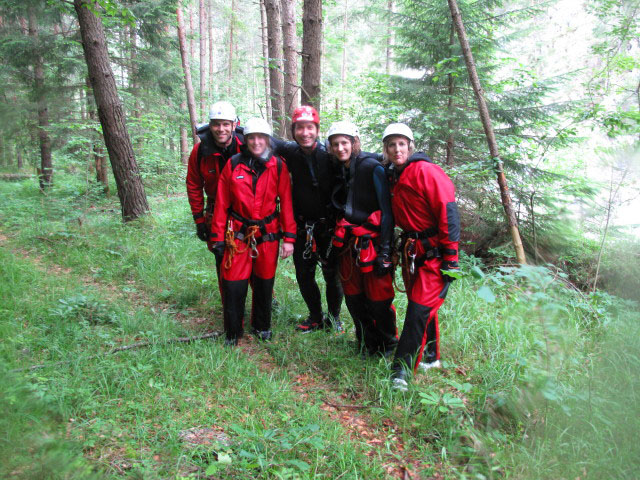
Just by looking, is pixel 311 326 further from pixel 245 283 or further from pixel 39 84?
pixel 39 84

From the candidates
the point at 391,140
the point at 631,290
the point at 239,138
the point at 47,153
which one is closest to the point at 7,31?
the point at 47,153

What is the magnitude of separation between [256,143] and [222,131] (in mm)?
552

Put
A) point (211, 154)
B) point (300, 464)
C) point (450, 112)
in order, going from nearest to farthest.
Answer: point (300, 464)
point (211, 154)
point (450, 112)

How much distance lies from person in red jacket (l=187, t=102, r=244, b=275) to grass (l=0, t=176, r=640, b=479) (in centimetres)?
139

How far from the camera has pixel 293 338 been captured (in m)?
→ 4.48

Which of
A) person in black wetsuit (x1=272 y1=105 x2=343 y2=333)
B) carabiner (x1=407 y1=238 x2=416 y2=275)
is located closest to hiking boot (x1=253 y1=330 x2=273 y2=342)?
person in black wetsuit (x1=272 y1=105 x2=343 y2=333)

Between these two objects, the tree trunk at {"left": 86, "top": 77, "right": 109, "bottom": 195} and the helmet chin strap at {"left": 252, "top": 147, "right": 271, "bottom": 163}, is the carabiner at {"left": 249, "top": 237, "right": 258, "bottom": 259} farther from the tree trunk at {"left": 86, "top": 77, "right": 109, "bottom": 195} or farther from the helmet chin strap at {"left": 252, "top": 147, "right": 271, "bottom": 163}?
the tree trunk at {"left": 86, "top": 77, "right": 109, "bottom": 195}

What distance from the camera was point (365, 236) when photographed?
3.76 meters

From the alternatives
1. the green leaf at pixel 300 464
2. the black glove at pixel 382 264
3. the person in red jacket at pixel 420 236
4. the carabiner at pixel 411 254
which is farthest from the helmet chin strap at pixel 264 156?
the green leaf at pixel 300 464

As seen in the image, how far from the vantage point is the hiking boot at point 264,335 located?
4.49 m

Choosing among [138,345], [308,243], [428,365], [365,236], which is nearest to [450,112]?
[308,243]

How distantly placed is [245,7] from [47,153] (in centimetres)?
2921

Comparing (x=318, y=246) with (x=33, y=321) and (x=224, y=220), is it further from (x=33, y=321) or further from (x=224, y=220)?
(x=33, y=321)

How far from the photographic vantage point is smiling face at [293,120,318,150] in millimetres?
4031
